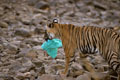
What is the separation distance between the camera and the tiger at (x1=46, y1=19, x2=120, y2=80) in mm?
4508

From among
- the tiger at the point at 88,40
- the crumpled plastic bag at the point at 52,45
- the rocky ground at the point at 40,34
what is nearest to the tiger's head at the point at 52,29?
the tiger at the point at 88,40

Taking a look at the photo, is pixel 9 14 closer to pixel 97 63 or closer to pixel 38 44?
pixel 38 44

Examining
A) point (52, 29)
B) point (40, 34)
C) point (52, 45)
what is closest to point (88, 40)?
point (52, 29)

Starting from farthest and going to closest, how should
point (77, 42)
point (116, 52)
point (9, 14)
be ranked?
point (9, 14) → point (77, 42) → point (116, 52)

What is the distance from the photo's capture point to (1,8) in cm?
1077

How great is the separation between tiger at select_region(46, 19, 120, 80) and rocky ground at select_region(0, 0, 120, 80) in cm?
48

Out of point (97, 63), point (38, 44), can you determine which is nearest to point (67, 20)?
point (38, 44)

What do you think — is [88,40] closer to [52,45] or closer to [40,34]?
[52,45]

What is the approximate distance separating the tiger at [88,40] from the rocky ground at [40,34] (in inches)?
18.8

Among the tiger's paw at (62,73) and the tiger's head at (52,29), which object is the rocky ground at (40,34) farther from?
the tiger's head at (52,29)

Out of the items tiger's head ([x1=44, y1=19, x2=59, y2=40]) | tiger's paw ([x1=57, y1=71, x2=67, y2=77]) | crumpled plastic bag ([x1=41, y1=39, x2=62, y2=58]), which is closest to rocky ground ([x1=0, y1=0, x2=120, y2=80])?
tiger's paw ([x1=57, y1=71, x2=67, y2=77])

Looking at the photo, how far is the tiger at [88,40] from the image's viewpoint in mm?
4508

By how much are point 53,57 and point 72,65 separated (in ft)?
1.70

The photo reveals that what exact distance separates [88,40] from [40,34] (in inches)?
143
